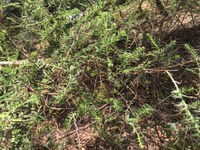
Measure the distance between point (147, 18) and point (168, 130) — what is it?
3.21ft

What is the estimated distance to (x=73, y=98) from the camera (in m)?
2.29

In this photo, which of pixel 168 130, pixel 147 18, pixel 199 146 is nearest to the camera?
pixel 199 146

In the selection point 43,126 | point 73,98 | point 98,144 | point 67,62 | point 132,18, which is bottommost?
point 98,144

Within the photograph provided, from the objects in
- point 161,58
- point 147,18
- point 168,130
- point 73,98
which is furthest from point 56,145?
point 147,18

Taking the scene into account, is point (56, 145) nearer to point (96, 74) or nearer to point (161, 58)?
point (96, 74)

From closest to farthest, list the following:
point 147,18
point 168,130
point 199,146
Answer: point 199,146, point 168,130, point 147,18

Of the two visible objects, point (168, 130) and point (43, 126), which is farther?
point (43, 126)

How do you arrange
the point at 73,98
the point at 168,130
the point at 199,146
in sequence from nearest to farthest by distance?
the point at 199,146 → the point at 168,130 → the point at 73,98

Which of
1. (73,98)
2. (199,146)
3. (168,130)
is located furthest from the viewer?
(73,98)

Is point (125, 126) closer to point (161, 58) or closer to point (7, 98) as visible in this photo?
point (161, 58)

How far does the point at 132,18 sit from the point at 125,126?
722 millimetres

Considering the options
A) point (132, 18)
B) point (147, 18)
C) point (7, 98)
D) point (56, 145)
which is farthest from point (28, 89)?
point (147, 18)

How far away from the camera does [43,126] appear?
231 centimetres

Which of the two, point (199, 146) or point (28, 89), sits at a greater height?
point (28, 89)
